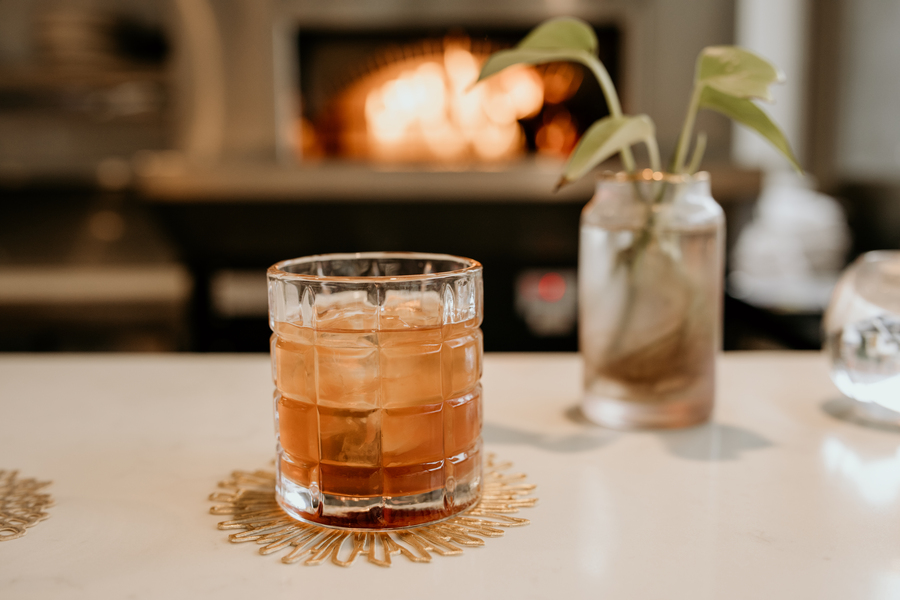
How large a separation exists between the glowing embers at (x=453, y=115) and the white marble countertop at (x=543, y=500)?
4.16ft

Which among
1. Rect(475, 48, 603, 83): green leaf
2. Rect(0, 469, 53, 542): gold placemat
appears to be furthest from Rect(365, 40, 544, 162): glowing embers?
Rect(0, 469, 53, 542): gold placemat

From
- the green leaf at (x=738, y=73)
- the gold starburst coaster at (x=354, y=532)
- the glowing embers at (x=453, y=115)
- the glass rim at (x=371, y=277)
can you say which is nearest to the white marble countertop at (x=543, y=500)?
the gold starburst coaster at (x=354, y=532)

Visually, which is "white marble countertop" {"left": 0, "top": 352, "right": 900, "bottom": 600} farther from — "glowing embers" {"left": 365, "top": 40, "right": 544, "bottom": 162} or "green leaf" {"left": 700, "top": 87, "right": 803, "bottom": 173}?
"glowing embers" {"left": 365, "top": 40, "right": 544, "bottom": 162}

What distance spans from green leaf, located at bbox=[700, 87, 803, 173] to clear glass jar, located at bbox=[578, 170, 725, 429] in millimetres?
59

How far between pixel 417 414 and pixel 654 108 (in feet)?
5.48

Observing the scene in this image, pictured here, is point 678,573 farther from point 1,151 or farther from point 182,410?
point 1,151

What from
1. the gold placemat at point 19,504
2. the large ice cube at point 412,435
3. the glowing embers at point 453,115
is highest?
the glowing embers at point 453,115

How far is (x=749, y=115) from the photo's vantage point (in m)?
0.49

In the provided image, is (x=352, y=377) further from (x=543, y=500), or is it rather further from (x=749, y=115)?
(x=749, y=115)

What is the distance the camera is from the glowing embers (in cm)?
189

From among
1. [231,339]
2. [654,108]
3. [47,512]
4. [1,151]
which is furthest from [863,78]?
[1,151]

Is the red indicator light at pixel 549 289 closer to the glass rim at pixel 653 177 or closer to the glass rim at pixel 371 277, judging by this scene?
the glass rim at pixel 653 177

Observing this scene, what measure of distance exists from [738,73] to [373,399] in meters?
0.32

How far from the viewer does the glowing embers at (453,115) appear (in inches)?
74.4
